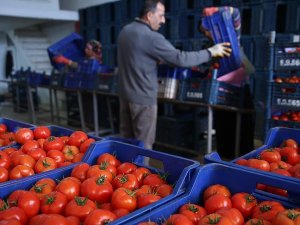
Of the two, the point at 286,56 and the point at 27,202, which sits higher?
the point at 286,56

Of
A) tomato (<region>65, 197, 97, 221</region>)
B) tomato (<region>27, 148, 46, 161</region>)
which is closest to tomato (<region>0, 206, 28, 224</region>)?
tomato (<region>65, 197, 97, 221</region>)

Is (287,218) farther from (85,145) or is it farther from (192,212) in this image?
(85,145)

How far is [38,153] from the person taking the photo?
139 centimetres

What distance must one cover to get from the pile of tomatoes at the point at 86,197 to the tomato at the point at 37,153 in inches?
9.5

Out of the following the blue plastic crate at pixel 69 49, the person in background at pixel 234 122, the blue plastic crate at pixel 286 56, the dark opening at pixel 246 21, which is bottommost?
the person in background at pixel 234 122

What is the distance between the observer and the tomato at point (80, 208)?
2.96 ft

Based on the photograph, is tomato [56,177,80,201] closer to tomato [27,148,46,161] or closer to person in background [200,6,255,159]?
tomato [27,148,46,161]

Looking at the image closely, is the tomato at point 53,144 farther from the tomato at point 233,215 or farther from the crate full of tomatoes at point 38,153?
the tomato at point 233,215

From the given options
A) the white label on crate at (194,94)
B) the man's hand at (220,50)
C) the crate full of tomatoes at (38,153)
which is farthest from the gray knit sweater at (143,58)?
the crate full of tomatoes at (38,153)

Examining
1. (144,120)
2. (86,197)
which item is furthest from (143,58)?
(86,197)

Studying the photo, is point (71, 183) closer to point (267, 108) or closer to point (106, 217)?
point (106, 217)

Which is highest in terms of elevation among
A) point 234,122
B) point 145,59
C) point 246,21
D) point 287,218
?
point 246,21

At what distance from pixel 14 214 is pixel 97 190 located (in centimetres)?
26

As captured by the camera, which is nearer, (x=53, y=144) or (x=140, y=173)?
(x=140, y=173)
